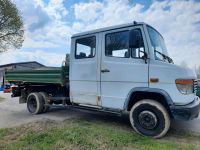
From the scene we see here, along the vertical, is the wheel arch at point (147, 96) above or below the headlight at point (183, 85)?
below

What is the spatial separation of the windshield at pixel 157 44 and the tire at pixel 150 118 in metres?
1.19

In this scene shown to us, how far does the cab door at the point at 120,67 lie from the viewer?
18.0 feet

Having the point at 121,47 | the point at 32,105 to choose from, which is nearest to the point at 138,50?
the point at 121,47

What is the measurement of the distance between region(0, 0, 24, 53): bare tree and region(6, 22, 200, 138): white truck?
61.6 feet

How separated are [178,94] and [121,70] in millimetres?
1543

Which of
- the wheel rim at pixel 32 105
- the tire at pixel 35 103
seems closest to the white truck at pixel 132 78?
the tire at pixel 35 103

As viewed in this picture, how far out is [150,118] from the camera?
5.37m

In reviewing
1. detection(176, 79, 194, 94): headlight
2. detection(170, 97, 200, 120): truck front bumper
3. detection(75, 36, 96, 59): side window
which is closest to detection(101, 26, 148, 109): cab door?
detection(75, 36, 96, 59): side window

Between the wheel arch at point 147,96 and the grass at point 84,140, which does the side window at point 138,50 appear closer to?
the wheel arch at point 147,96

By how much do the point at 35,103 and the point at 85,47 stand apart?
3180 mm

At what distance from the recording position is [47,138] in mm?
5109

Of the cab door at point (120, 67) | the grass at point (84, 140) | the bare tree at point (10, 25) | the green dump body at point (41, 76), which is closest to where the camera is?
the grass at point (84, 140)

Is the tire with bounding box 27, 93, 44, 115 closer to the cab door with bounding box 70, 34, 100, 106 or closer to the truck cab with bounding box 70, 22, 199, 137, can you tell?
the cab door with bounding box 70, 34, 100, 106

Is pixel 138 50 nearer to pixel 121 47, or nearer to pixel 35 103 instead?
pixel 121 47
